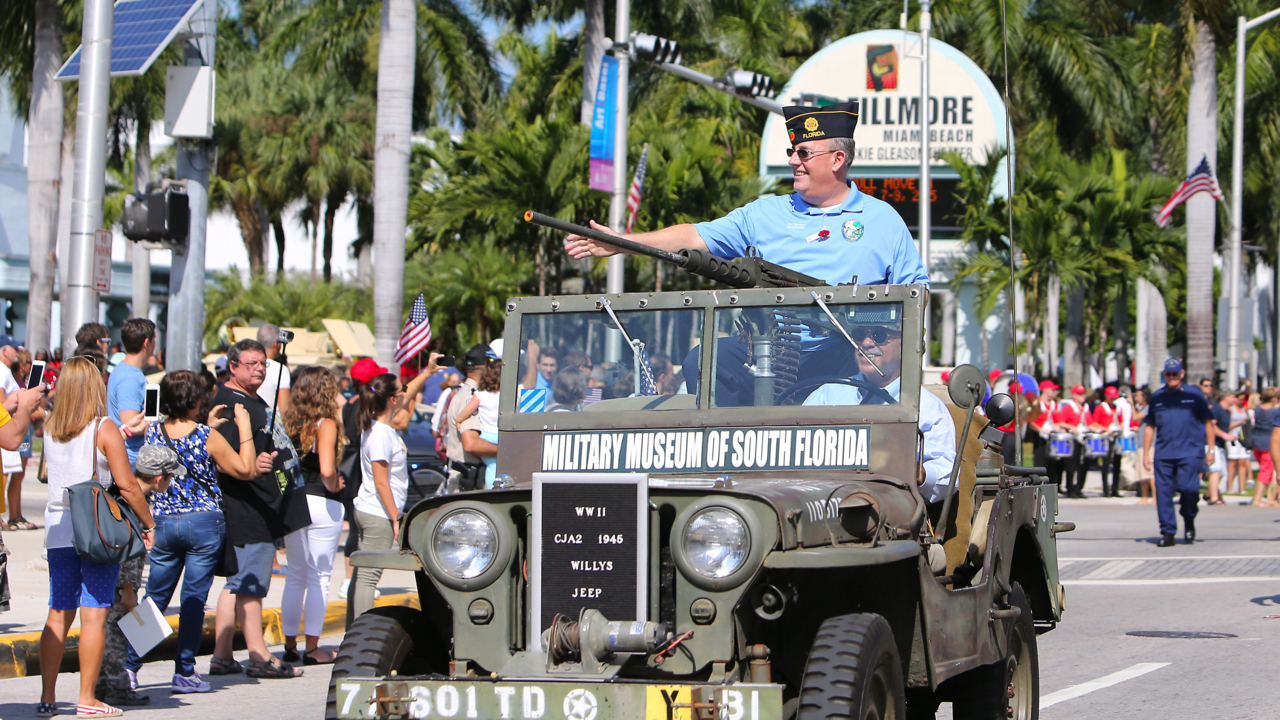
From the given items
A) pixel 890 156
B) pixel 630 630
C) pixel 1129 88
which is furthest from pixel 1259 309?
pixel 630 630

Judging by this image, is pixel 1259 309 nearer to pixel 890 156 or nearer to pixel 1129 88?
pixel 1129 88

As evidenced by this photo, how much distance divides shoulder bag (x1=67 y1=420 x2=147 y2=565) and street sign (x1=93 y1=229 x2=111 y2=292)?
5096 millimetres

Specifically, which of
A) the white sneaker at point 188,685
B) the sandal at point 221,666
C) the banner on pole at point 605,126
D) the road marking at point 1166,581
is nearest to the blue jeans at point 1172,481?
the road marking at point 1166,581

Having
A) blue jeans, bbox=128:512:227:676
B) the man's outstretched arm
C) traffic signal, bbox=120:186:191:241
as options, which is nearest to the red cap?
traffic signal, bbox=120:186:191:241

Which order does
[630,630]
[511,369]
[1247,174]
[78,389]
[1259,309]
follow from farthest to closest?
[1259,309] → [1247,174] → [78,389] → [511,369] → [630,630]

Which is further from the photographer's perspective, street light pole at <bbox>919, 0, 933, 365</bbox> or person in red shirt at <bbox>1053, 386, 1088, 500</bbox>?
street light pole at <bbox>919, 0, 933, 365</bbox>

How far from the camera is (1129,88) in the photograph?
38031 millimetres

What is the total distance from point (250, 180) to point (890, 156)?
23.2 m

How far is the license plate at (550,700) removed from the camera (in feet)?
13.4

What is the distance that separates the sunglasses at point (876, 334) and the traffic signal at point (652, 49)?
14552 millimetres

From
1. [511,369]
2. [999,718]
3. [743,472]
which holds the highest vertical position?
[511,369]

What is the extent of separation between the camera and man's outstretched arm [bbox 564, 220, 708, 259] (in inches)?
222

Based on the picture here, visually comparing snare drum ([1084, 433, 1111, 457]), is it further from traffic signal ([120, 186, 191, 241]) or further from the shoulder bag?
the shoulder bag

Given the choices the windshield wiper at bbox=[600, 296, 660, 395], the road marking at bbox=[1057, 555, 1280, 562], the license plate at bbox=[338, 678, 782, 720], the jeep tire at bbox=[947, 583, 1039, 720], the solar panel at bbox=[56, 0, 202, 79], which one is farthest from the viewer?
the road marking at bbox=[1057, 555, 1280, 562]
